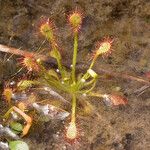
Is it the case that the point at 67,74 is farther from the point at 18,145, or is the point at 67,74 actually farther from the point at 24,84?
the point at 18,145

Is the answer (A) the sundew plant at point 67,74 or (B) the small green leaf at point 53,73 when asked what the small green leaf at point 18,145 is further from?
(B) the small green leaf at point 53,73

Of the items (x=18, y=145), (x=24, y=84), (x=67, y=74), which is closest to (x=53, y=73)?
(x=67, y=74)

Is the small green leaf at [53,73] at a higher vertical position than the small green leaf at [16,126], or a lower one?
higher

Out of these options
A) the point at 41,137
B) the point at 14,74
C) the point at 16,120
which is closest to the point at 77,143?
the point at 41,137

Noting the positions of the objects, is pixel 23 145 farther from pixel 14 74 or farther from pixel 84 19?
pixel 84 19

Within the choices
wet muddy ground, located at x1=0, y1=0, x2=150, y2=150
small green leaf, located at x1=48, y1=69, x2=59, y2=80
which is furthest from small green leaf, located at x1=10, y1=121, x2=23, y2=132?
small green leaf, located at x1=48, y1=69, x2=59, y2=80

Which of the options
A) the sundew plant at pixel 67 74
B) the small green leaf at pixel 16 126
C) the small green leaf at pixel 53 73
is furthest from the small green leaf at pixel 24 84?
the small green leaf at pixel 16 126
